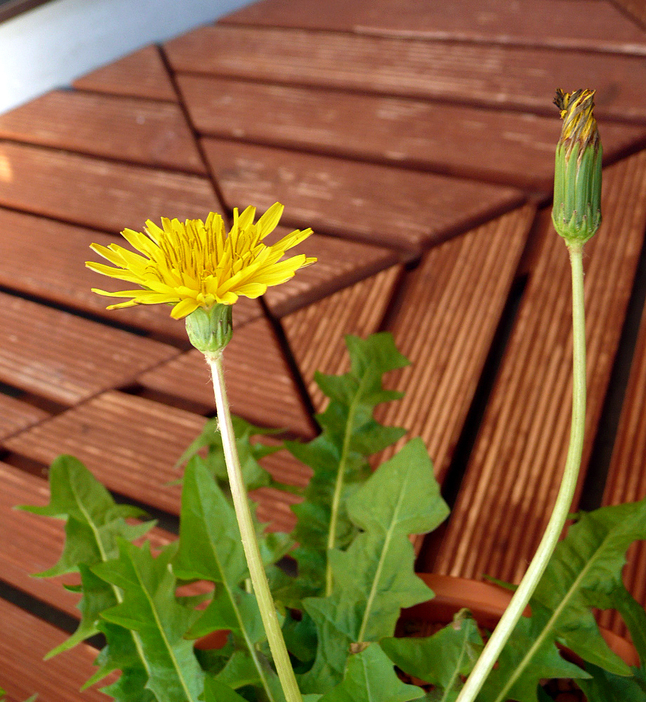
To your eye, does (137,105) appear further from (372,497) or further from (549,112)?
(372,497)

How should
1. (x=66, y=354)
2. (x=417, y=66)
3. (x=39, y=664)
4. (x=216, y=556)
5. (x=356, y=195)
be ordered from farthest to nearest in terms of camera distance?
(x=417, y=66)
(x=356, y=195)
(x=66, y=354)
(x=39, y=664)
(x=216, y=556)

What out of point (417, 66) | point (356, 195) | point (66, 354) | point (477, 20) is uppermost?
point (477, 20)

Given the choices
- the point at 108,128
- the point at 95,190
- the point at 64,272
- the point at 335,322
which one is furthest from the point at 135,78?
the point at 335,322

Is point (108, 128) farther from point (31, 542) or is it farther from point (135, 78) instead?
point (31, 542)

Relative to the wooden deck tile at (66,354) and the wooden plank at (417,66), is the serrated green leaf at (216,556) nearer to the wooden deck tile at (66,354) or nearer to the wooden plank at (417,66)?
the wooden deck tile at (66,354)

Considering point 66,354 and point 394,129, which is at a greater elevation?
point 394,129

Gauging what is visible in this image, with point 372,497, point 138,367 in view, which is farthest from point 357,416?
point 138,367

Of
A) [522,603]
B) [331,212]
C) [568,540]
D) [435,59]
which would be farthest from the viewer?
[435,59]
